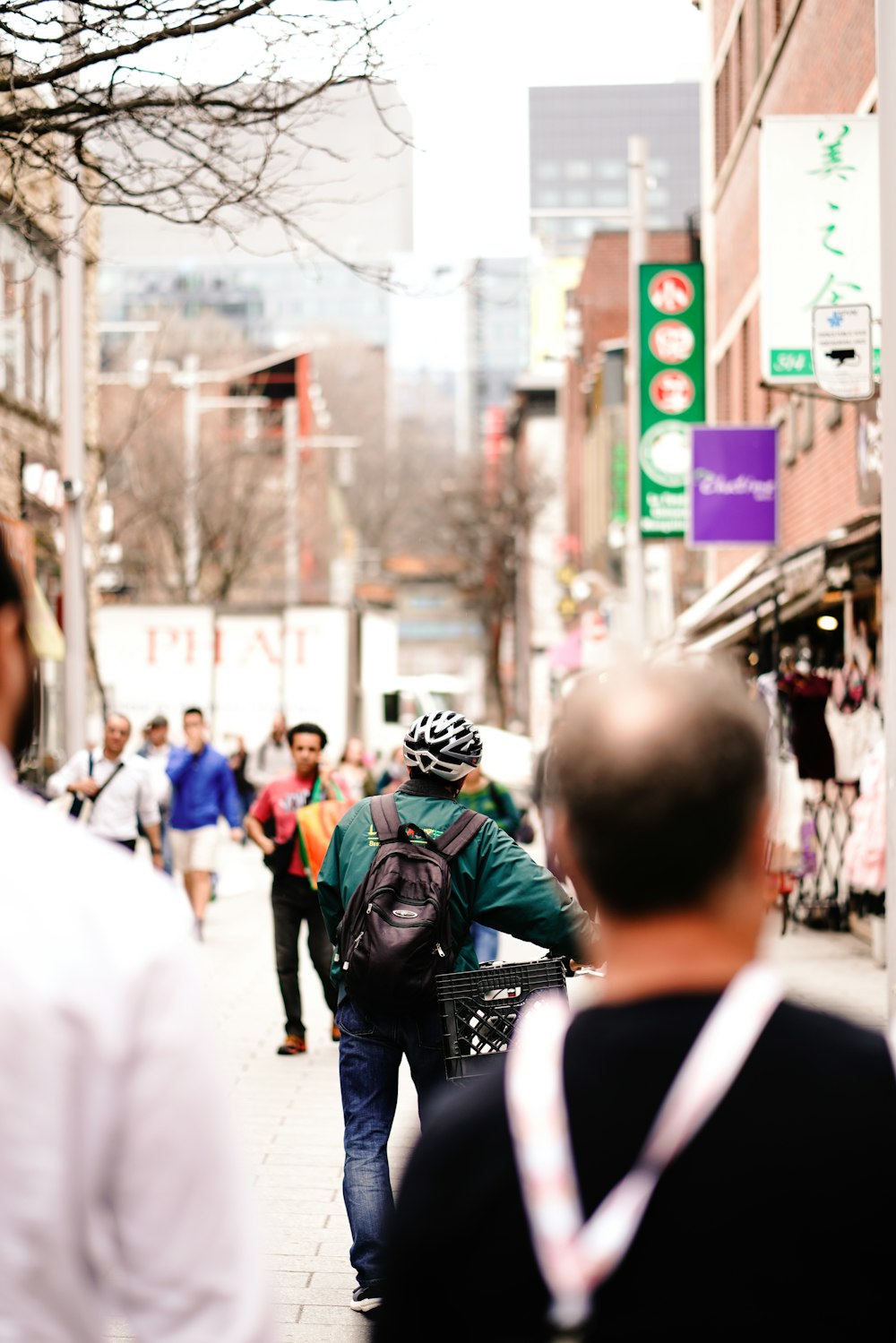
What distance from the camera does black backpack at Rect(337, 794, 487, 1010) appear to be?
525 cm

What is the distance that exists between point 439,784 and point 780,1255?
3825 millimetres

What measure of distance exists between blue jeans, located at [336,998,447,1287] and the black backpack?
0.14m

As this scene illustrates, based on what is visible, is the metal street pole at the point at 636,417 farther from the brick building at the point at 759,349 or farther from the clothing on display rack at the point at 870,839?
the clothing on display rack at the point at 870,839

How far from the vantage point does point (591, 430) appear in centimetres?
Answer: 6056

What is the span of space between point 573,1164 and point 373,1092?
383 centimetres

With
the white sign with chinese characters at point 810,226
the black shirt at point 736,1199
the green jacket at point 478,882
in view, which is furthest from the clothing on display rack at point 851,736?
the black shirt at point 736,1199

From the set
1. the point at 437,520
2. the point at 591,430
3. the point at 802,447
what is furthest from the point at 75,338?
the point at 437,520

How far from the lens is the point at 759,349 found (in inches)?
933

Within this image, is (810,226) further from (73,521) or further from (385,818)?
(385,818)

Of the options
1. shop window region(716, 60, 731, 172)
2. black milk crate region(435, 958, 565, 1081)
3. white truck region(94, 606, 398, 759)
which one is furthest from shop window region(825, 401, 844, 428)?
black milk crate region(435, 958, 565, 1081)

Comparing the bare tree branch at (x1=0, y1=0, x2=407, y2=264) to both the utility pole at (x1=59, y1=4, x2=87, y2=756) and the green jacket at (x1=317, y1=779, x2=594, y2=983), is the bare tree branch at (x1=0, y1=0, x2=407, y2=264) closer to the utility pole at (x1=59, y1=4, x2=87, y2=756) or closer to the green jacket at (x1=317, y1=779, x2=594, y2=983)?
the green jacket at (x1=317, y1=779, x2=594, y2=983)

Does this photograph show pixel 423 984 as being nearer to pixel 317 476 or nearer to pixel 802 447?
pixel 802 447

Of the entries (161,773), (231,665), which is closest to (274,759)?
(231,665)

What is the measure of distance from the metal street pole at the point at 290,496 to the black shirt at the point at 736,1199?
4728cm
